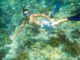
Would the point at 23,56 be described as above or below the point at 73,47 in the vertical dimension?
above

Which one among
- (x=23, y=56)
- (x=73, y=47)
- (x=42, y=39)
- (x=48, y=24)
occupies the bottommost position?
(x=73, y=47)

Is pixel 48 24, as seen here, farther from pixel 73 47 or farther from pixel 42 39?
pixel 73 47

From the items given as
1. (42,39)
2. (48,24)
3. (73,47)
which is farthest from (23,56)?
(73,47)

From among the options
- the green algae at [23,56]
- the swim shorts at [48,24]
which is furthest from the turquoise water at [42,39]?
the swim shorts at [48,24]

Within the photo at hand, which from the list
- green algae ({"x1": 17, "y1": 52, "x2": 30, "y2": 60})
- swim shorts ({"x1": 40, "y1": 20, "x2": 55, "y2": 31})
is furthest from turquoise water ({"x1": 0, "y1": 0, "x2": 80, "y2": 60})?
swim shorts ({"x1": 40, "y1": 20, "x2": 55, "y2": 31})

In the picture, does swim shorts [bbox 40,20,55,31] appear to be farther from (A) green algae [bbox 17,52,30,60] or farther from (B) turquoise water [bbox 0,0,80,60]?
(A) green algae [bbox 17,52,30,60]

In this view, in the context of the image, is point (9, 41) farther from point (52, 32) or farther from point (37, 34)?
point (52, 32)

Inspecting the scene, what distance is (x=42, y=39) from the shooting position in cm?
470

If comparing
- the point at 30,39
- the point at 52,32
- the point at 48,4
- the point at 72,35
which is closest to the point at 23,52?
the point at 30,39

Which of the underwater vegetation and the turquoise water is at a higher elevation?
the turquoise water

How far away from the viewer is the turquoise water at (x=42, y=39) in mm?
4103

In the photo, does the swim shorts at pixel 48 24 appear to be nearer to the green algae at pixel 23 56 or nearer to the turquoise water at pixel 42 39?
the turquoise water at pixel 42 39

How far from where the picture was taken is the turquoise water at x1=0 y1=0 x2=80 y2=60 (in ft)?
13.5

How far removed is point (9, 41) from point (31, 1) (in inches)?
157
